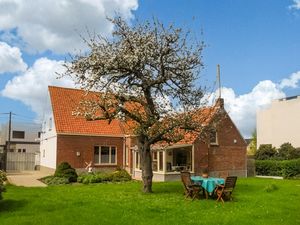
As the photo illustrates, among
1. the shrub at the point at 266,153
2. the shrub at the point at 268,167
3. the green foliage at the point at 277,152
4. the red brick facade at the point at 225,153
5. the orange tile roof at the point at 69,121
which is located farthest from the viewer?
the shrub at the point at 266,153

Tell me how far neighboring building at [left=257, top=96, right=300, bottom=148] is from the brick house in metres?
19.6

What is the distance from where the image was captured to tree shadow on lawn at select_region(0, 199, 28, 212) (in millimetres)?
13984

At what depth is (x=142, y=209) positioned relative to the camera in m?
13.7

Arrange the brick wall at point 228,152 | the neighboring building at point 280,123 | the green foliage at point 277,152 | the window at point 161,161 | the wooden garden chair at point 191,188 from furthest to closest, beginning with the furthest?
the neighboring building at point 280,123
the green foliage at point 277,152
the brick wall at point 228,152
the window at point 161,161
the wooden garden chair at point 191,188

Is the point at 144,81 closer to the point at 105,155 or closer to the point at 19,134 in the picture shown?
the point at 105,155

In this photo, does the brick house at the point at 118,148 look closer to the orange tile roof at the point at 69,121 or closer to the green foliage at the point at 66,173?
the orange tile roof at the point at 69,121

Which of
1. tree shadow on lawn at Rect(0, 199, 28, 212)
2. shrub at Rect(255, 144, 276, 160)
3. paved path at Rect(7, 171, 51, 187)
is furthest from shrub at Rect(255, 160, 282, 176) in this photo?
tree shadow on lawn at Rect(0, 199, 28, 212)

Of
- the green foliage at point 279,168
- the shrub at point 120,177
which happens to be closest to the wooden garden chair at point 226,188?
the shrub at point 120,177

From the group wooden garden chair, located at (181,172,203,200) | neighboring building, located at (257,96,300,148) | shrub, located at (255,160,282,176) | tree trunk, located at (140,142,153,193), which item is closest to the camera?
wooden garden chair, located at (181,172,203,200)

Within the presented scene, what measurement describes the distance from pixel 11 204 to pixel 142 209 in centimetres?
506

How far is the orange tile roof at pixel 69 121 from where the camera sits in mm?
31641

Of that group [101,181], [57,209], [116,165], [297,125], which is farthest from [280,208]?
[297,125]

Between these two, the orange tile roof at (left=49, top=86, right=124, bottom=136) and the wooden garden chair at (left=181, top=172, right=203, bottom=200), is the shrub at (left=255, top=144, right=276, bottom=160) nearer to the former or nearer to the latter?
the orange tile roof at (left=49, top=86, right=124, bottom=136)

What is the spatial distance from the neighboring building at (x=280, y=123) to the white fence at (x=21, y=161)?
98.9 feet
